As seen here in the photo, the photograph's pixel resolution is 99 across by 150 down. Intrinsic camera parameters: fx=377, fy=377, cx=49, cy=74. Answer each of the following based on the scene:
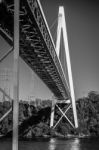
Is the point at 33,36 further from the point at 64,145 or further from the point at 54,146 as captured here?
the point at 64,145

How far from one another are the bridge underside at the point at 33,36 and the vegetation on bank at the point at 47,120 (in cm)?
1934

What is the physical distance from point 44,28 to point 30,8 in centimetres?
522

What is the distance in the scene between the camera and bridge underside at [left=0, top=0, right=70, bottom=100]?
1388cm

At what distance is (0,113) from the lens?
182 feet

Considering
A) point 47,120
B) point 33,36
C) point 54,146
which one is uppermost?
point 33,36

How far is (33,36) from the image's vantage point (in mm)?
17719

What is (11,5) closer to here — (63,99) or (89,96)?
(63,99)

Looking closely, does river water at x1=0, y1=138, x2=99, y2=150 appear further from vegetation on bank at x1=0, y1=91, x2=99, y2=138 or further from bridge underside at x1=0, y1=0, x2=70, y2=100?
vegetation on bank at x1=0, y1=91, x2=99, y2=138

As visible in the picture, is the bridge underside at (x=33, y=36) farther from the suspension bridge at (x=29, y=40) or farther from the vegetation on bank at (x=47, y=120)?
the vegetation on bank at (x=47, y=120)

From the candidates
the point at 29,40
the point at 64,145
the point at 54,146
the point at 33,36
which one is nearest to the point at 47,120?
the point at 64,145

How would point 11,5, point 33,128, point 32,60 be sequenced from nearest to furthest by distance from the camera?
point 11,5 < point 32,60 < point 33,128

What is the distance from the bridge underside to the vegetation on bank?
63.5ft

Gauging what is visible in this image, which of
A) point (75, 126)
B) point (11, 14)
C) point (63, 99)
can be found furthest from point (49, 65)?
point (75, 126)

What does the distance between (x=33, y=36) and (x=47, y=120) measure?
1516 inches
